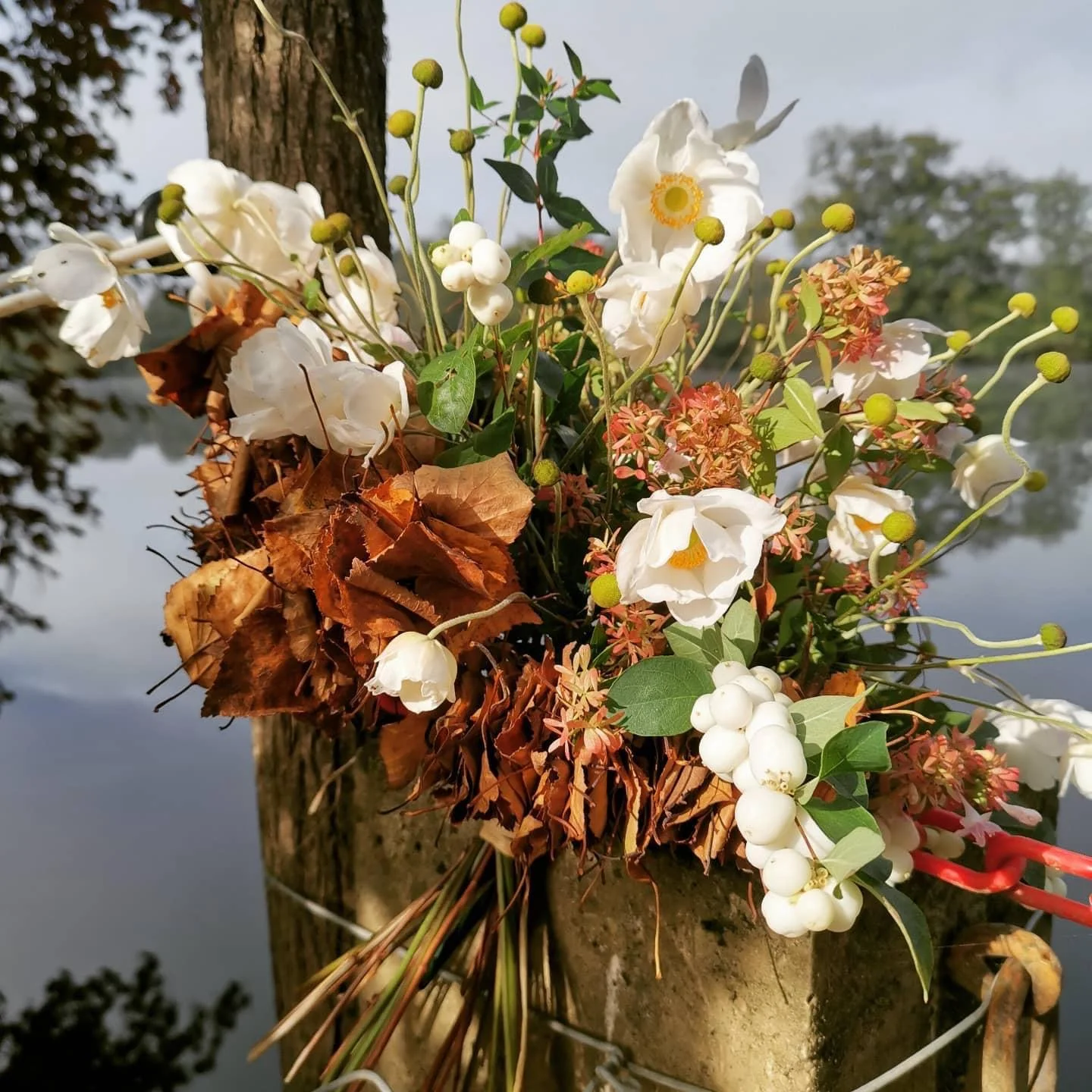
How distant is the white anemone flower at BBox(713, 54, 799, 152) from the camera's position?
46cm

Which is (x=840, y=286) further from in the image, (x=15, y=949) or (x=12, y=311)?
(x=15, y=949)

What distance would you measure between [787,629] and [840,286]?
0.18m

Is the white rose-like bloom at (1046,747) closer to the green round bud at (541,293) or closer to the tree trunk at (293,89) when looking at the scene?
the green round bud at (541,293)

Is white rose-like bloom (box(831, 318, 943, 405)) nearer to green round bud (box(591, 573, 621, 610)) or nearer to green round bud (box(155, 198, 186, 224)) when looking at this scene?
green round bud (box(591, 573, 621, 610))

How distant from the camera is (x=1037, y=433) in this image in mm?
1490

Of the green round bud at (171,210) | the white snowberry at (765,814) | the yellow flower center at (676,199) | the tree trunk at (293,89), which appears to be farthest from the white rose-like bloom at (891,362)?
the tree trunk at (293,89)

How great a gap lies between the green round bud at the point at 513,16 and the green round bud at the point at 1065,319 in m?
0.32

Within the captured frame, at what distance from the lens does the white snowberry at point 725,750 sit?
0.34m

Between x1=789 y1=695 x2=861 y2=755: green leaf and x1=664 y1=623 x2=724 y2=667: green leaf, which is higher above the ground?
x1=664 y1=623 x2=724 y2=667: green leaf

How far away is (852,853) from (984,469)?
291 mm

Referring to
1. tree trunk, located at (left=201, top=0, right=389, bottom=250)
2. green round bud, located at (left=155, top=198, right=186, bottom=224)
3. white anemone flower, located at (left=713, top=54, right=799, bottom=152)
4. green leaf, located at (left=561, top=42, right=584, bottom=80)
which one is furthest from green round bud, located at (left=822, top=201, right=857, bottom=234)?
tree trunk, located at (left=201, top=0, right=389, bottom=250)

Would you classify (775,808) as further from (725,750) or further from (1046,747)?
(1046,747)

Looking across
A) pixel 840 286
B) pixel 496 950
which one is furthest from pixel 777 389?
pixel 496 950

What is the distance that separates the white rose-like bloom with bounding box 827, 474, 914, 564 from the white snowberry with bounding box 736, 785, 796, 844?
174 millimetres
